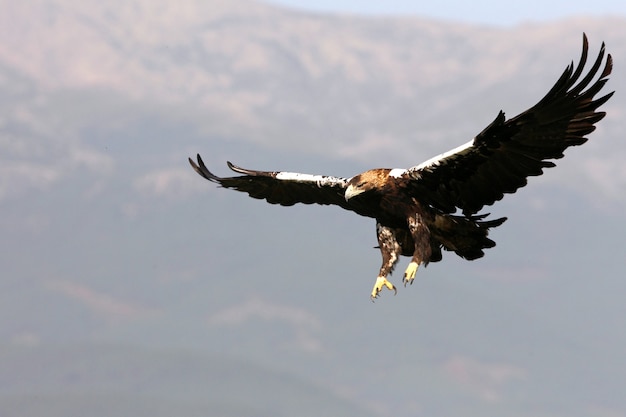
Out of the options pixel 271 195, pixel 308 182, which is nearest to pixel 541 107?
pixel 308 182

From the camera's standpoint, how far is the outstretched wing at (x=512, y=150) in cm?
2067

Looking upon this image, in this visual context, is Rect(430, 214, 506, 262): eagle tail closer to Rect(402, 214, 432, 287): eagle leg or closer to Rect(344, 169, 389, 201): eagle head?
Rect(402, 214, 432, 287): eagle leg

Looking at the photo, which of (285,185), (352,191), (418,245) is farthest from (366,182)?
(285,185)

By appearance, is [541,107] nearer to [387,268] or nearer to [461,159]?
[461,159]

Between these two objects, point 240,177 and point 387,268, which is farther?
point 240,177

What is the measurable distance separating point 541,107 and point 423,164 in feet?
7.13

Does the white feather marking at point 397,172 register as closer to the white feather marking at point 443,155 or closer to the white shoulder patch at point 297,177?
the white feather marking at point 443,155

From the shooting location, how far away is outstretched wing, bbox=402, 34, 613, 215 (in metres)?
20.7

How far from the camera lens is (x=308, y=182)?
24188mm

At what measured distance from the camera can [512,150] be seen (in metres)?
21.3

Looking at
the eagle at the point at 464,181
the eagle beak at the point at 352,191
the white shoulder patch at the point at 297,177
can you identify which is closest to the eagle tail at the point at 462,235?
the eagle at the point at 464,181

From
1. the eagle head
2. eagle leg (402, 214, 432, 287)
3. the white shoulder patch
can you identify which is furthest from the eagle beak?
the white shoulder patch

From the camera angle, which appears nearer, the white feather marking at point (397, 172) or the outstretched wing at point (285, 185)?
the white feather marking at point (397, 172)

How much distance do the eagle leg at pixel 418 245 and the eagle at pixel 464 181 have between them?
0.05 feet
